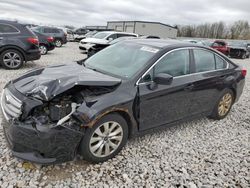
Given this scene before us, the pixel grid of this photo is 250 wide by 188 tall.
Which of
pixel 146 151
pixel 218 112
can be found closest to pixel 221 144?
pixel 218 112

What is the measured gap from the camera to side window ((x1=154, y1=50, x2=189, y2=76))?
327cm

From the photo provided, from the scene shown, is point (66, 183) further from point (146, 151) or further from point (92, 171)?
point (146, 151)

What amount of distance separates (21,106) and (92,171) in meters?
1.15

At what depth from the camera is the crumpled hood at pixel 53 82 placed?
2.53m

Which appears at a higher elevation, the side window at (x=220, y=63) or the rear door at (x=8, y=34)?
the rear door at (x=8, y=34)

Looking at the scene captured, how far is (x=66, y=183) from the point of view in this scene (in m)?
2.48

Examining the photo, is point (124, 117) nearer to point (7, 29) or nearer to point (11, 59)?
point (11, 59)

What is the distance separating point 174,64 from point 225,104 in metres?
1.85

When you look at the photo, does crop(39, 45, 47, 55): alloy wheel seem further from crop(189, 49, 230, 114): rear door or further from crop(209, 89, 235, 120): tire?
crop(209, 89, 235, 120): tire

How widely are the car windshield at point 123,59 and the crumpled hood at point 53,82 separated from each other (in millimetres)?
280

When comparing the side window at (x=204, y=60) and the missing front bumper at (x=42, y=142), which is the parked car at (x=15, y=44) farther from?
the side window at (x=204, y=60)

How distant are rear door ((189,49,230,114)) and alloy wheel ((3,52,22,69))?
6.14m

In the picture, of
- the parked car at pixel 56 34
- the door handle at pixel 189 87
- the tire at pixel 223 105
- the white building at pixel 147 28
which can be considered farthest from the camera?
the white building at pixel 147 28

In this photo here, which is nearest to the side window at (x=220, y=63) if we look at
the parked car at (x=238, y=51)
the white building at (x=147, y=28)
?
the parked car at (x=238, y=51)
